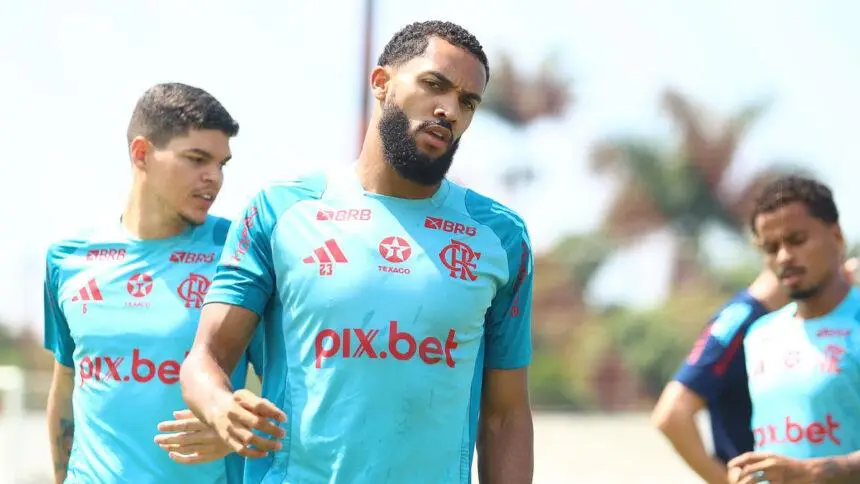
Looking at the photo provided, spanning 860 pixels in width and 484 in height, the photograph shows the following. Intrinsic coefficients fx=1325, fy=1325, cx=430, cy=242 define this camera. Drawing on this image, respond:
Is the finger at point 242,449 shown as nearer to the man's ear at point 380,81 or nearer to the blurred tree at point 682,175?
the man's ear at point 380,81

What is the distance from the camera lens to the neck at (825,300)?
19.3ft

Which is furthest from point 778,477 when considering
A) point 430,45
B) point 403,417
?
point 430,45

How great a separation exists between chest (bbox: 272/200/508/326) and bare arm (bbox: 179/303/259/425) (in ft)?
0.49

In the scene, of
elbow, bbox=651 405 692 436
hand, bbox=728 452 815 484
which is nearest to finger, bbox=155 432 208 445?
hand, bbox=728 452 815 484

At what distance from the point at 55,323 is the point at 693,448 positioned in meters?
2.95

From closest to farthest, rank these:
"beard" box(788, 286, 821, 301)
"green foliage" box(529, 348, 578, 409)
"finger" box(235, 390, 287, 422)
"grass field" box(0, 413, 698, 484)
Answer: "finger" box(235, 390, 287, 422), "beard" box(788, 286, 821, 301), "grass field" box(0, 413, 698, 484), "green foliage" box(529, 348, 578, 409)

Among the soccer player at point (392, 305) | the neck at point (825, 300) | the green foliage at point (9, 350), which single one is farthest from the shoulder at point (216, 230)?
the green foliage at point (9, 350)

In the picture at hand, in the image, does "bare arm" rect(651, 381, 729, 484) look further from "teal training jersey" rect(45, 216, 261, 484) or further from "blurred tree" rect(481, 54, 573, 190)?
"blurred tree" rect(481, 54, 573, 190)

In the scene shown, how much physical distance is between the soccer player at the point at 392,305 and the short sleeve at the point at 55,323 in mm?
1825

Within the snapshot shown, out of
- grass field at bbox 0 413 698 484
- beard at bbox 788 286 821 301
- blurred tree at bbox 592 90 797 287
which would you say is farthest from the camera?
blurred tree at bbox 592 90 797 287

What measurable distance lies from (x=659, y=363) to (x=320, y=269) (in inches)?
972

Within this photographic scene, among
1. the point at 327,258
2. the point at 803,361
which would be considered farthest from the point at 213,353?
the point at 803,361

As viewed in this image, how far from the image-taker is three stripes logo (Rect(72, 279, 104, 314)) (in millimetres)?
5375

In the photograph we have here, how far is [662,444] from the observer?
2098 cm
